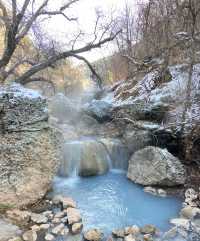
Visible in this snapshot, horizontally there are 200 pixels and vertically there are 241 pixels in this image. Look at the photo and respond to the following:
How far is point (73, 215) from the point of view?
495cm

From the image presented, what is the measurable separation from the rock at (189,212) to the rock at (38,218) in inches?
95.5

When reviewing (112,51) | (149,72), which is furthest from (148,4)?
(112,51)

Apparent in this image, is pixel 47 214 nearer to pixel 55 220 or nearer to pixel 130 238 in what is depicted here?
pixel 55 220

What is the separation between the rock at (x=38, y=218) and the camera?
481 cm

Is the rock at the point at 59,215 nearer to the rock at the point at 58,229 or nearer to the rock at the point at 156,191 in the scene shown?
the rock at the point at 58,229

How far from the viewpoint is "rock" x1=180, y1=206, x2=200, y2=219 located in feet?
17.0

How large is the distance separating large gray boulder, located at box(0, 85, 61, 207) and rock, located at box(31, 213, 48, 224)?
40 centimetres

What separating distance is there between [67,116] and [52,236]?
7.24 m

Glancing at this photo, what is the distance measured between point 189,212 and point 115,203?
1.45 metres

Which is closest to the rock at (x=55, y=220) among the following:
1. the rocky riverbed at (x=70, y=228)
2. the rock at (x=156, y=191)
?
the rocky riverbed at (x=70, y=228)

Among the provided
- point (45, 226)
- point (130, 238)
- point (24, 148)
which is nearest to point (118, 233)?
point (130, 238)

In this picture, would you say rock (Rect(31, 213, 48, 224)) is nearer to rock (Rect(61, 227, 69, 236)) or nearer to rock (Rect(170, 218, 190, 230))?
rock (Rect(61, 227, 69, 236))

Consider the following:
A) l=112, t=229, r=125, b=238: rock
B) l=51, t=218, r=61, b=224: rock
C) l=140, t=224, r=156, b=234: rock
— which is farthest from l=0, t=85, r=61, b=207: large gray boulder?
l=140, t=224, r=156, b=234: rock

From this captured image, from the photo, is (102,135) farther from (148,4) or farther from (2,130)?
(148,4)
